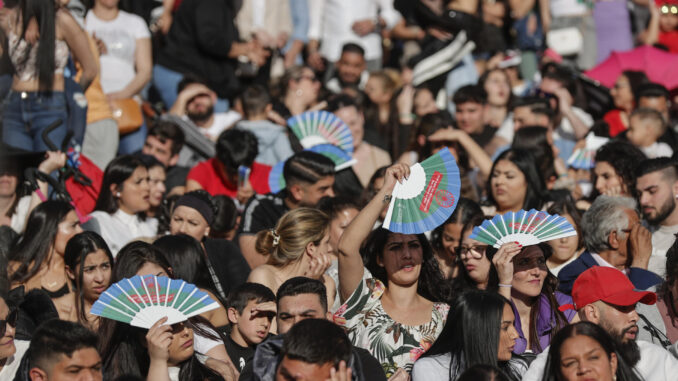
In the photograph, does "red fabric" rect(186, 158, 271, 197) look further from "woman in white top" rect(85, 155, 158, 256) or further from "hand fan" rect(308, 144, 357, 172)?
"woman in white top" rect(85, 155, 158, 256)

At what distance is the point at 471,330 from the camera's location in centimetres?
533

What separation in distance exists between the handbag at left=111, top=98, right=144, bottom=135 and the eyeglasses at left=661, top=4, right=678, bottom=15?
6289mm

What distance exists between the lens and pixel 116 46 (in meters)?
9.88

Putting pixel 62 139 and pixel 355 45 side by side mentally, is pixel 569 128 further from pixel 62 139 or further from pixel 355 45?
pixel 62 139

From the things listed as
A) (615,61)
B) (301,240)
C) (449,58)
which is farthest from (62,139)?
(615,61)

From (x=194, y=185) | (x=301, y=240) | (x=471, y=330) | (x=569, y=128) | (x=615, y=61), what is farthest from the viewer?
(x=615, y=61)

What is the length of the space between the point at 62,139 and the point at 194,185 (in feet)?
3.91

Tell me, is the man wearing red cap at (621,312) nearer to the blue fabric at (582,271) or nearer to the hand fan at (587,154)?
the blue fabric at (582,271)

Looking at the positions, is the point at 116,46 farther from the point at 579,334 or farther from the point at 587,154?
the point at 579,334

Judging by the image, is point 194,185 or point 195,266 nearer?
point 195,266

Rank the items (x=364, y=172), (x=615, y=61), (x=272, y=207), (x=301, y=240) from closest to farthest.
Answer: (x=301, y=240) < (x=272, y=207) < (x=364, y=172) < (x=615, y=61)

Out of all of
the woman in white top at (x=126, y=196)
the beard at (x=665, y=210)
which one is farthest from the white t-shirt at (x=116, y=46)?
the beard at (x=665, y=210)

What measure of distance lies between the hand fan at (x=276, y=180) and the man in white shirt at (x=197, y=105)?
1814 millimetres

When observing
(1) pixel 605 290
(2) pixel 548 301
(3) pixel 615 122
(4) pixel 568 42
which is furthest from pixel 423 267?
(4) pixel 568 42
